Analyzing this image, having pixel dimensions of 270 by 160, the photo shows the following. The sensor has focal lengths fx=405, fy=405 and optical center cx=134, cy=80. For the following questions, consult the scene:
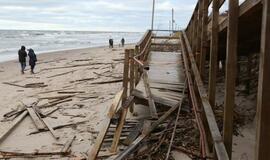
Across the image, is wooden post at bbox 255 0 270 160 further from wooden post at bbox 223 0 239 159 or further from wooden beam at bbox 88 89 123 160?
wooden beam at bbox 88 89 123 160

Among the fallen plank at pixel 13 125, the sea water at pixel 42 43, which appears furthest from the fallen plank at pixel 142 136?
the sea water at pixel 42 43

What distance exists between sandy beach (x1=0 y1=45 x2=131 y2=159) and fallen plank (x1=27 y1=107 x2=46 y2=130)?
111 mm

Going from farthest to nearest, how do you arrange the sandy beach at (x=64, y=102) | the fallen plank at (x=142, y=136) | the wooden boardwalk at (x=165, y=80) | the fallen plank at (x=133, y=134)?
the wooden boardwalk at (x=165, y=80)
the sandy beach at (x=64, y=102)
the fallen plank at (x=133, y=134)
the fallen plank at (x=142, y=136)

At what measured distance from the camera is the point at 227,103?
465cm

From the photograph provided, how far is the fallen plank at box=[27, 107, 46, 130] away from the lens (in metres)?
9.86

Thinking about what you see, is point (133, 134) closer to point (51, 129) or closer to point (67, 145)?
point (67, 145)

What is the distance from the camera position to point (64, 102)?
42.6 feet

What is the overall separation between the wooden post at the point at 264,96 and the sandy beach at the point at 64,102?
4838mm

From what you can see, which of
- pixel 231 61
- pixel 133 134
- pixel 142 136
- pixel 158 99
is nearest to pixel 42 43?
pixel 158 99

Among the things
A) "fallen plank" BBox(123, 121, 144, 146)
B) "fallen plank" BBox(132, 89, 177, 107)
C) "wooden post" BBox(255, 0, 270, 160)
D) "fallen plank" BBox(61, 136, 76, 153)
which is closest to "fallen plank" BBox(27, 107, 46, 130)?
"fallen plank" BBox(61, 136, 76, 153)

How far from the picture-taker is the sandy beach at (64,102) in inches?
341

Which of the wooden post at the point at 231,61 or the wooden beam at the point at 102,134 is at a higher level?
the wooden post at the point at 231,61

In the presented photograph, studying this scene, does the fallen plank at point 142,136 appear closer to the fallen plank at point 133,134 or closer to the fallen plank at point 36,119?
the fallen plank at point 133,134

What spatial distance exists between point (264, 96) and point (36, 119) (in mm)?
8233
